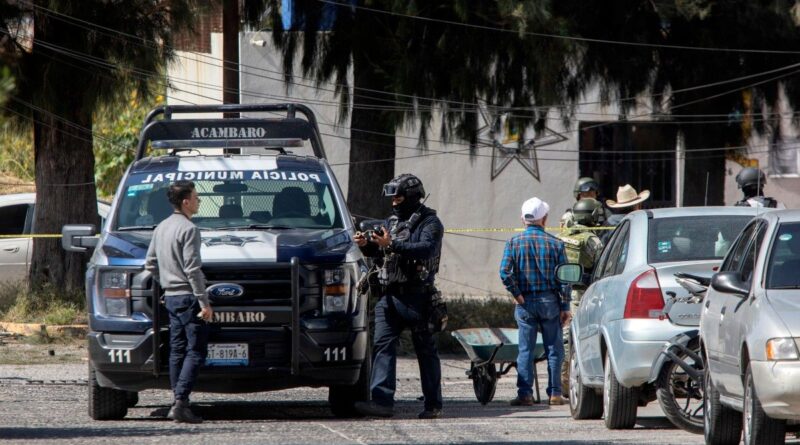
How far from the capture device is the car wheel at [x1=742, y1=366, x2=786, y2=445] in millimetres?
7188

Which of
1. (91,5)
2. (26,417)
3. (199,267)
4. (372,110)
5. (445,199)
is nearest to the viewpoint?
(199,267)

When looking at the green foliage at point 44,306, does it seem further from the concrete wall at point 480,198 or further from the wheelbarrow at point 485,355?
the concrete wall at point 480,198

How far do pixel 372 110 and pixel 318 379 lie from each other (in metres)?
8.78

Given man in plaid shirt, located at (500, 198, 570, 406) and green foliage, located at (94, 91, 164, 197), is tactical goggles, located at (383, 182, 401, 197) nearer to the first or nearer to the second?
man in plaid shirt, located at (500, 198, 570, 406)

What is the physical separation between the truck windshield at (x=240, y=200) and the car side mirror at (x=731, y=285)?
13.0ft

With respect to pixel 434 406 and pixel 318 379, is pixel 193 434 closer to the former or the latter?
pixel 318 379

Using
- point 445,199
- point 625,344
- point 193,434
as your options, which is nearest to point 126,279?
point 193,434

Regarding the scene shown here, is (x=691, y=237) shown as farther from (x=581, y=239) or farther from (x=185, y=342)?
(x=185, y=342)

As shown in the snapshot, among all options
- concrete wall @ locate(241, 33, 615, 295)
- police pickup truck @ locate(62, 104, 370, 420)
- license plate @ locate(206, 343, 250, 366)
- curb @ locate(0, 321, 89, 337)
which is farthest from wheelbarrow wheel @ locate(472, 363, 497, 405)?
concrete wall @ locate(241, 33, 615, 295)

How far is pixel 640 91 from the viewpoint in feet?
63.7

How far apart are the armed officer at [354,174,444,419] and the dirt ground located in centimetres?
594

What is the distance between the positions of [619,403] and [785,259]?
2.08m

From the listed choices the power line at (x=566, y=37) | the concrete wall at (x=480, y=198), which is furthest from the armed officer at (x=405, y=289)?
the concrete wall at (x=480, y=198)

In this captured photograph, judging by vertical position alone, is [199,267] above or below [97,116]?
below
